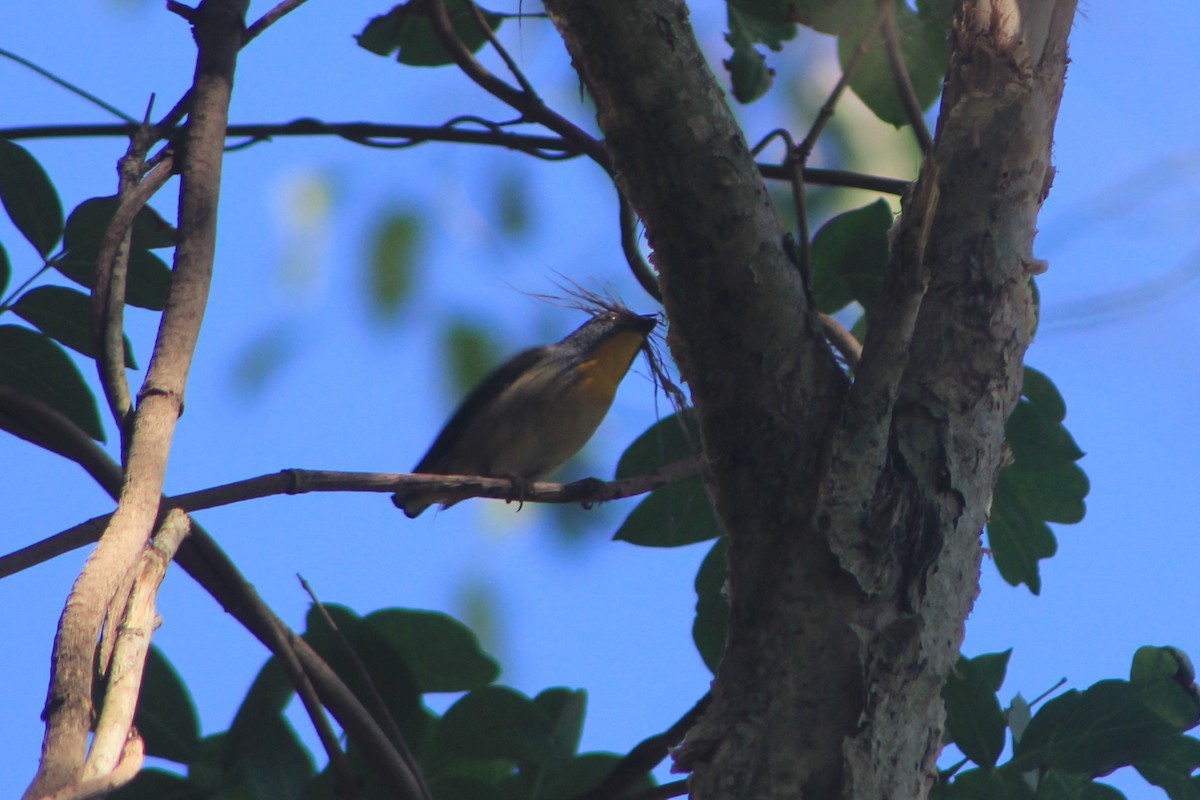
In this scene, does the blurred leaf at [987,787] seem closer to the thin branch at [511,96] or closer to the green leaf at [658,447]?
the green leaf at [658,447]


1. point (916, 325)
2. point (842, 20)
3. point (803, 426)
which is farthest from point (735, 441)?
point (842, 20)

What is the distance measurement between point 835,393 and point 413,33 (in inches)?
81.0

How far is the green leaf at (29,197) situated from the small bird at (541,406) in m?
1.82

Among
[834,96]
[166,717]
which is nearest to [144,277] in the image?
[166,717]

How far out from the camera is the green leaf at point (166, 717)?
6.46 ft

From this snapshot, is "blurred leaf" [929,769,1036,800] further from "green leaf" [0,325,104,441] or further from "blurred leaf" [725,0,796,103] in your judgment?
"blurred leaf" [725,0,796,103]

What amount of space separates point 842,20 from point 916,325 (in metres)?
1.34

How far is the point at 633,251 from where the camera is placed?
2.64 m

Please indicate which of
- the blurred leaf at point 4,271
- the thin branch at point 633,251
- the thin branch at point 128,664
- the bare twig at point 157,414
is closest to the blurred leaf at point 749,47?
the thin branch at point 633,251

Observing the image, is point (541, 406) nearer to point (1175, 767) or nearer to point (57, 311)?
point (57, 311)

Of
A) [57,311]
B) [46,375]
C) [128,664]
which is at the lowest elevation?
[128,664]

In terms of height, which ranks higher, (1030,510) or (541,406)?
(541,406)

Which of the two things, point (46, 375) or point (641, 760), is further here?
point (46, 375)

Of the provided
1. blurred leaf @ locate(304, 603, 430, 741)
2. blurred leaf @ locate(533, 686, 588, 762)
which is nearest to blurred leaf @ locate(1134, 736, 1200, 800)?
blurred leaf @ locate(533, 686, 588, 762)
